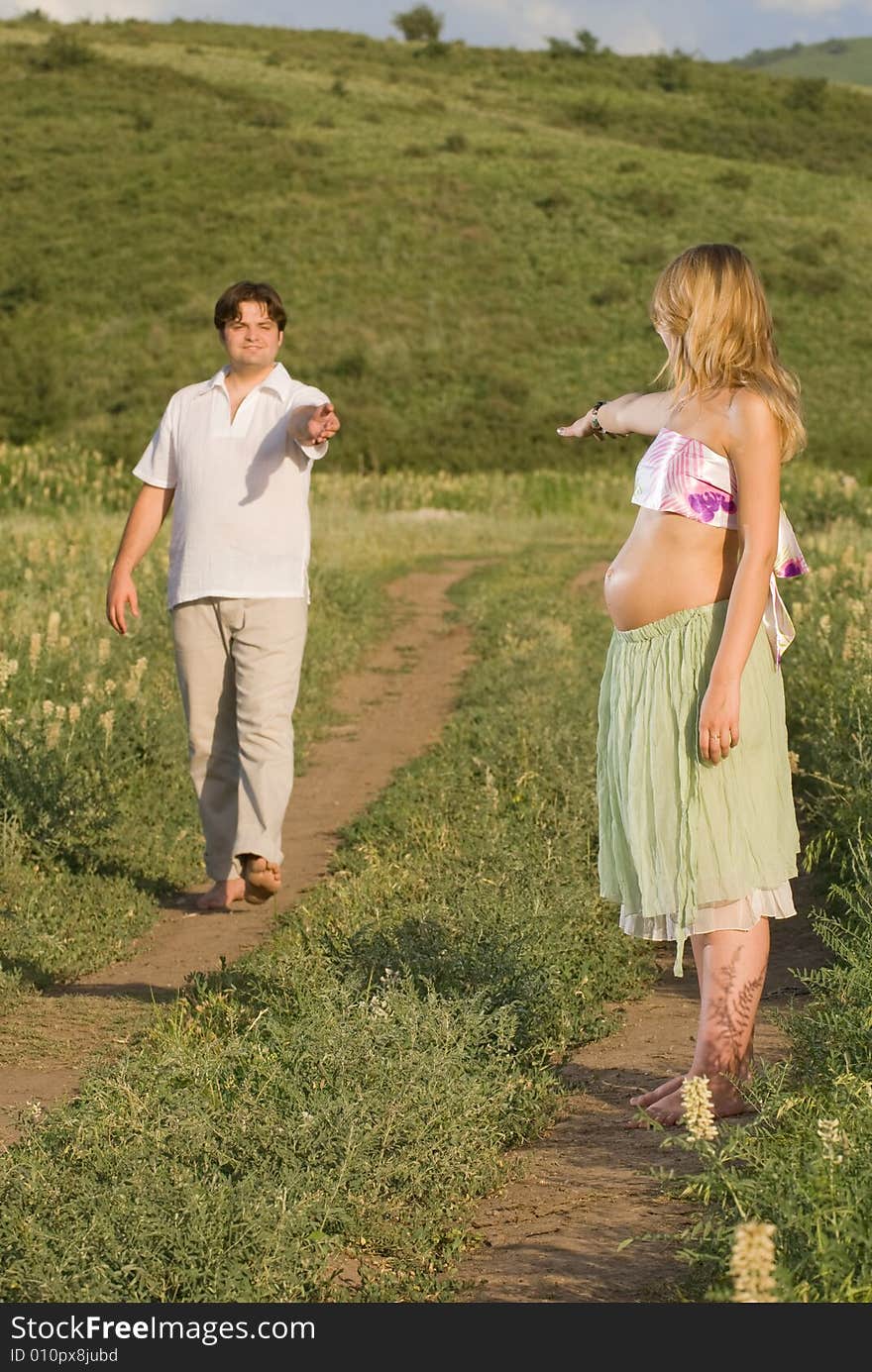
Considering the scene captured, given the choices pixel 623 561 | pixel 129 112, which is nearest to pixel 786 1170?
pixel 623 561

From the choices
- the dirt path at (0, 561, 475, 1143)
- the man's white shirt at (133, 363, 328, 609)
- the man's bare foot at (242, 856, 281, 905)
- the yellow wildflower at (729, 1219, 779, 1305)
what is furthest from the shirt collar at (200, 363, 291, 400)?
the yellow wildflower at (729, 1219, 779, 1305)

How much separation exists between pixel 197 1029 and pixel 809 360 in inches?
1546

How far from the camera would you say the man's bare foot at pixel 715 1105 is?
150 inches

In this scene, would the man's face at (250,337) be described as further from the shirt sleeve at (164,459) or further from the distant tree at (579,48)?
the distant tree at (579,48)

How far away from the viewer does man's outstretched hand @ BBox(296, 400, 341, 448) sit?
5.52m

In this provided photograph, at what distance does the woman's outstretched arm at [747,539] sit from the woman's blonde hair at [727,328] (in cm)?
6

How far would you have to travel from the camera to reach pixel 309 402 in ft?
19.3

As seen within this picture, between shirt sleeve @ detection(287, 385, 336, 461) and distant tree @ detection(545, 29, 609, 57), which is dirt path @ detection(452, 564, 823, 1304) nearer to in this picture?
shirt sleeve @ detection(287, 385, 336, 461)

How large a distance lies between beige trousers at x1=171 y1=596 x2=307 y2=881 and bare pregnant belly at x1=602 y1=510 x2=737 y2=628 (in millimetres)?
2292

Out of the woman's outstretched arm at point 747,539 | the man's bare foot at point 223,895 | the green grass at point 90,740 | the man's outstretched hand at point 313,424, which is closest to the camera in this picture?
A: the woman's outstretched arm at point 747,539

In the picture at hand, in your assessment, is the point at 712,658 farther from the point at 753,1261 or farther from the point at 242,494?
the point at 242,494

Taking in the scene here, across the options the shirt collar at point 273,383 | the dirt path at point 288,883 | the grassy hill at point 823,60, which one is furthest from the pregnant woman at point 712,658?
the grassy hill at point 823,60

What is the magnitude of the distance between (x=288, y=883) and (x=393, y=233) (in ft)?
139
